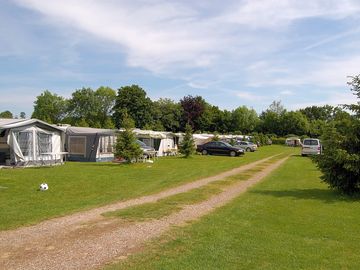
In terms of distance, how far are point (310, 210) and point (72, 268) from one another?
668 centimetres

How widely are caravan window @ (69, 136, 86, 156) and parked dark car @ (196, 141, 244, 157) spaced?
1361cm

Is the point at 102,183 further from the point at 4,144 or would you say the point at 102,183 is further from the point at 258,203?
the point at 4,144

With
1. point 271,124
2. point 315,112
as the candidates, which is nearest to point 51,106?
point 271,124

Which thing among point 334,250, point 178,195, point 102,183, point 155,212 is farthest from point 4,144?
point 334,250

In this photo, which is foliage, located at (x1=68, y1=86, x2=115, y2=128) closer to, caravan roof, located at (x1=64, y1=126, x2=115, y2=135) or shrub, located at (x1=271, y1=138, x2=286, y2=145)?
shrub, located at (x1=271, y1=138, x2=286, y2=145)

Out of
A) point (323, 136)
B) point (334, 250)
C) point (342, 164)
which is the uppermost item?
point (323, 136)

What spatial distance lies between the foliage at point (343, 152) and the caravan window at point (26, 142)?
638 inches

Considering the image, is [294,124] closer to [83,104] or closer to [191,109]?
[191,109]

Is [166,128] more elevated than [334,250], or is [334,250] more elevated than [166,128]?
[166,128]

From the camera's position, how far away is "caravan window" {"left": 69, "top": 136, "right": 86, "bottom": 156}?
91.9 feet

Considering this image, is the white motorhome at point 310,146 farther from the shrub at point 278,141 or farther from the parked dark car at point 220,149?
the shrub at point 278,141

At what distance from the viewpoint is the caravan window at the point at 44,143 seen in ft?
77.9

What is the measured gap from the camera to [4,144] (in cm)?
2222

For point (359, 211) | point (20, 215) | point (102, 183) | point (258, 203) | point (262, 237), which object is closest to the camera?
point (262, 237)
